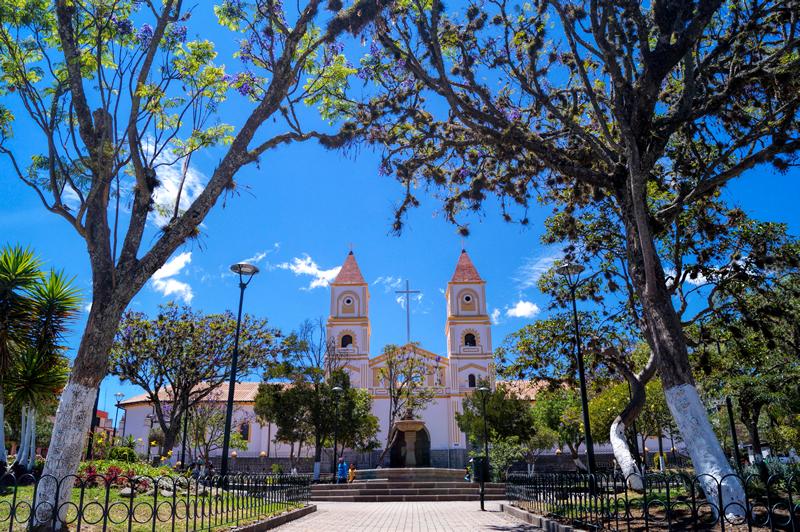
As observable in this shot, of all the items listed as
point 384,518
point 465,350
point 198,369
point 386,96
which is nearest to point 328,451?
point 465,350

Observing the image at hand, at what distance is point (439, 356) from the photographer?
5131 cm

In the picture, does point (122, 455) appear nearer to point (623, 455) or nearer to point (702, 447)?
point (623, 455)

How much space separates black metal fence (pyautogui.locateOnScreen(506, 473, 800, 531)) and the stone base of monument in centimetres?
788

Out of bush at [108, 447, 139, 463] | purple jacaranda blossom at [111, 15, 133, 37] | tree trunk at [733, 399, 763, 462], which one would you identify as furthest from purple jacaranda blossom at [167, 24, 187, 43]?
tree trunk at [733, 399, 763, 462]

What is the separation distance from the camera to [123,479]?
10594mm

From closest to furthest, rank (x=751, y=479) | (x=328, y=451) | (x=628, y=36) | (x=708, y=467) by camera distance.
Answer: (x=708, y=467)
(x=751, y=479)
(x=628, y=36)
(x=328, y=451)

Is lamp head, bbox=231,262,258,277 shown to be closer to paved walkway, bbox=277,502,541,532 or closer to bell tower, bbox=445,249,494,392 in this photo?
paved walkway, bbox=277,502,541,532

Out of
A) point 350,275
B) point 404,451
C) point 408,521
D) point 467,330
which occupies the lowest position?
point 408,521

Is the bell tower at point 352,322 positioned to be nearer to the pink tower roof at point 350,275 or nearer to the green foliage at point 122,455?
the pink tower roof at point 350,275

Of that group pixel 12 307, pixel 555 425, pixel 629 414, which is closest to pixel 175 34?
pixel 12 307

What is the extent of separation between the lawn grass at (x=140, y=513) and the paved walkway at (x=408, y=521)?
981 millimetres

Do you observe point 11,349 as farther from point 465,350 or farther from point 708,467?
point 465,350

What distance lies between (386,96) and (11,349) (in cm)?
868

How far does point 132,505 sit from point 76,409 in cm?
155
